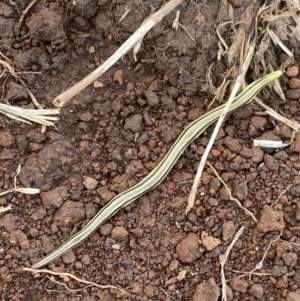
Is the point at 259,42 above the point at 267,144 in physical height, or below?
above

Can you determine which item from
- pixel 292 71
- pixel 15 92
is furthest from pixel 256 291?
pixel 15 92

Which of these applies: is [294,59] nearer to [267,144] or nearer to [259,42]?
[259,42]

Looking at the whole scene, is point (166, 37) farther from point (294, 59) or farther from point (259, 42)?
point (294, 59)

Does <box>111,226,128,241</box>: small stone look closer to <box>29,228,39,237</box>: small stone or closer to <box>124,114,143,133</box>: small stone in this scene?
<box>29,228,39,237</box>: small stone

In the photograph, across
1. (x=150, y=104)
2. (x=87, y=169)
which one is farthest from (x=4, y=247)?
(x=150, y=104)

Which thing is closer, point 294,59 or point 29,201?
point 29,201

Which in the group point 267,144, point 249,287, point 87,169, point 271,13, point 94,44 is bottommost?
point 249,287

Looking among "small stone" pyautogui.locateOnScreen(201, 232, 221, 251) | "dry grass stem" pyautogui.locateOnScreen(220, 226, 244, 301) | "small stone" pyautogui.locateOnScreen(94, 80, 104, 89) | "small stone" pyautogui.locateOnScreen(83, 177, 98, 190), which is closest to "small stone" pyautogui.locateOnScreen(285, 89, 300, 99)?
"dry grass stem" pyautogui.locateOnScreen(220, 226, 244, 301)

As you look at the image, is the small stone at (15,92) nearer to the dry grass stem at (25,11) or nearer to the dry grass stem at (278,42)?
the dry grass stem at (25,11)
